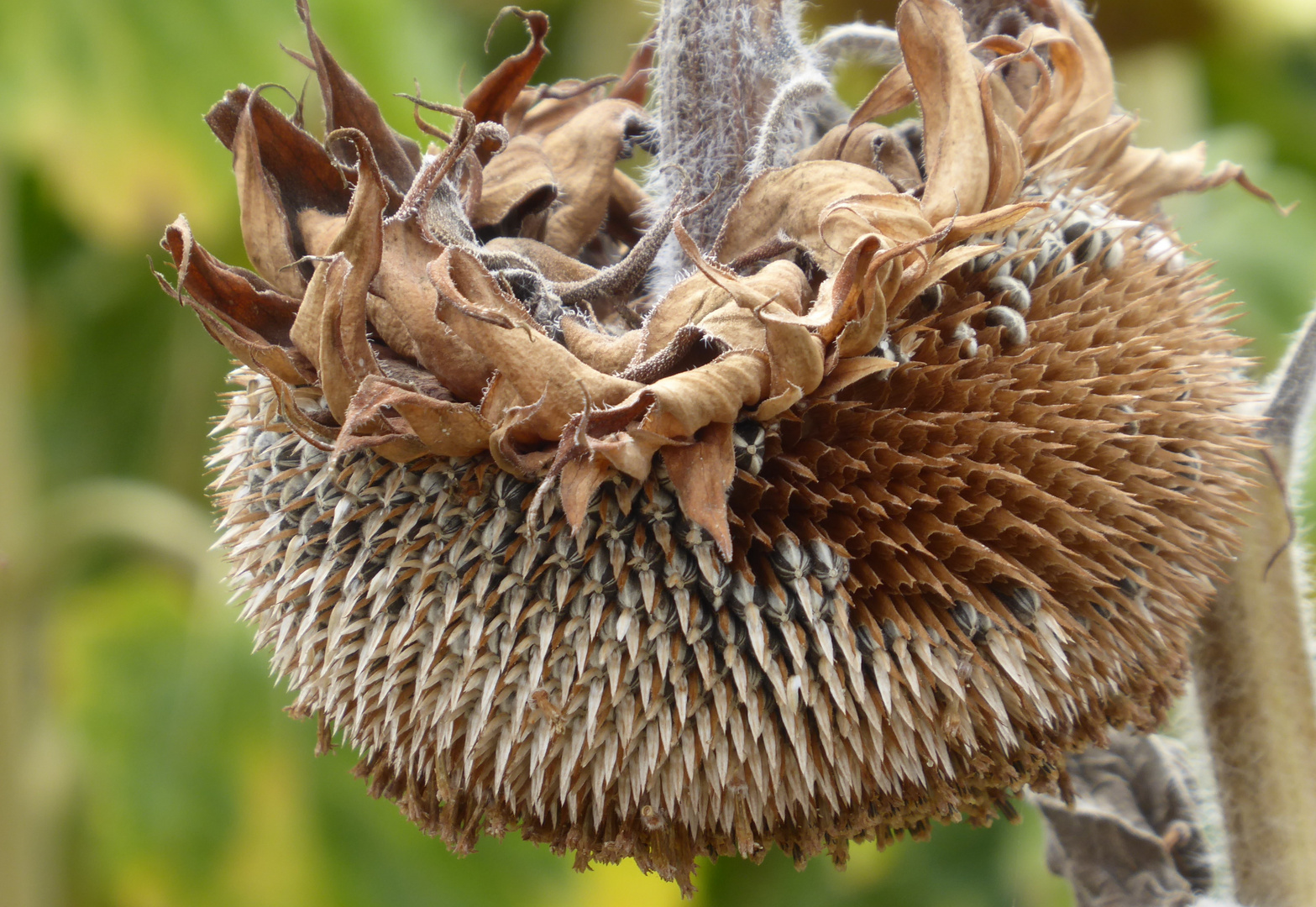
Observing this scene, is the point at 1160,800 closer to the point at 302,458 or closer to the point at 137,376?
the point at 302,458

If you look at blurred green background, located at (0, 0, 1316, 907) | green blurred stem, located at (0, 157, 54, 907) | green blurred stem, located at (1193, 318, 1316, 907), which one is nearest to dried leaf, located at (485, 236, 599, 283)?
green blurred stem, located at (1193, 318, 1316, 907)

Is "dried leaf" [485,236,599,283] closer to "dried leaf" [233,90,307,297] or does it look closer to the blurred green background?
"dried leaf" [233,90,307,297]

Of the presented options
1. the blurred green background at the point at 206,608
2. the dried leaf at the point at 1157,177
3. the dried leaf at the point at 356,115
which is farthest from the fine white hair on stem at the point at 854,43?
the blurred green background at the point at 206,608

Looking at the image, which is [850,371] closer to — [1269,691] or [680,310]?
[680,310]

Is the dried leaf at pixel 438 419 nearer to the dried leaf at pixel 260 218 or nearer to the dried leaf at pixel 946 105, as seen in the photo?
the dried leaf at pixel 260 218

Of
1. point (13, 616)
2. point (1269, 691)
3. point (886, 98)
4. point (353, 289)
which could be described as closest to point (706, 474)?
point (353, 289)

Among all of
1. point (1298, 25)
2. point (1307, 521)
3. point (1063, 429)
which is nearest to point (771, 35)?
point (1063, 429)

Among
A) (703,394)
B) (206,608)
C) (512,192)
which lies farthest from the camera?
(206,608)
